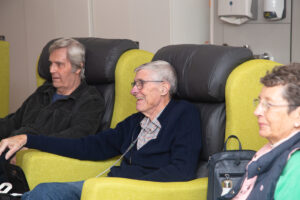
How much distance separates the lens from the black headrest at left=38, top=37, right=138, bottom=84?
3123mm

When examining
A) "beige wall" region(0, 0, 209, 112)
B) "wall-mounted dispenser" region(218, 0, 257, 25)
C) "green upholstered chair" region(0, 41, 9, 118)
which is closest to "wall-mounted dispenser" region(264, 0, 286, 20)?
"wall-mounted dispenser" region(218, 0, 257, 25)

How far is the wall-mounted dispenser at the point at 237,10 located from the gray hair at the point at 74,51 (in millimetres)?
1354

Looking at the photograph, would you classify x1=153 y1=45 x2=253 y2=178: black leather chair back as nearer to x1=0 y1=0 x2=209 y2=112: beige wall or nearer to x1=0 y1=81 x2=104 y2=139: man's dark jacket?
x1=0 y1=81 x2=104 y2=139: man's dark jacket

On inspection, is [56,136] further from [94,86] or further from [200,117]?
[200,117]

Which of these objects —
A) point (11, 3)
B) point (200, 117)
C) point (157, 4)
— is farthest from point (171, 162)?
point (11, 3)

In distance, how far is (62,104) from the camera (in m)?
3.18

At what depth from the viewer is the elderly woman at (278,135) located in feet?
5.61

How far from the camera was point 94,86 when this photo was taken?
3213 millimetres

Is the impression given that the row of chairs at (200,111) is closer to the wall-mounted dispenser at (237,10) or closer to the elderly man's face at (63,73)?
the elderly man's face at (63,73)

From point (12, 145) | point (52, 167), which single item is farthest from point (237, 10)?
point (12, 145)

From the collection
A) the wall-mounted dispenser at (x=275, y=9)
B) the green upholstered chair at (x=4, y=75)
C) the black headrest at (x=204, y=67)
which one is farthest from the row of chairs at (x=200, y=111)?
the green upholstered chair at (x=4, y=75)

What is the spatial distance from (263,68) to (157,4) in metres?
2.21

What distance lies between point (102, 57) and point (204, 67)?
81cm

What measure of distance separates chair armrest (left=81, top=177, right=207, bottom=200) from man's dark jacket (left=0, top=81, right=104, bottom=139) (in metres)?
0.74
